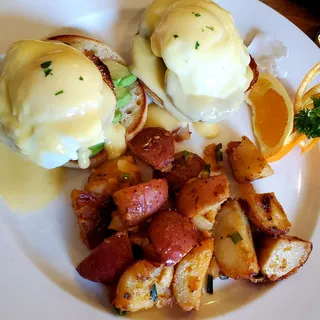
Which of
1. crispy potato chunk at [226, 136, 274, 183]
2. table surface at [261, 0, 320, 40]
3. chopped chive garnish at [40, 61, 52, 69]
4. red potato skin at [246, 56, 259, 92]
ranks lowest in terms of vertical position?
crispy potato chunk at [226, 136, 274, 183]

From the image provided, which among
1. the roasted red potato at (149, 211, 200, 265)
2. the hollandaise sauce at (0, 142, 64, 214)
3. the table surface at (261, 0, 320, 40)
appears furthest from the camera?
the table surface at (261, 0, 320, 40)

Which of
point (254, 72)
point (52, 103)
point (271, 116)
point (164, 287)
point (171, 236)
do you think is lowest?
point (164, 287)

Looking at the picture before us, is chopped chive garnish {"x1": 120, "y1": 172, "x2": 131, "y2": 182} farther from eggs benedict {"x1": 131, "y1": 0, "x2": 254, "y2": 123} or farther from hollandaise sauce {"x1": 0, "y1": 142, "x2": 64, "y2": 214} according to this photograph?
eggs benedict {"x1": 131, "y1": 0, "x2": 254, "y2": 123}

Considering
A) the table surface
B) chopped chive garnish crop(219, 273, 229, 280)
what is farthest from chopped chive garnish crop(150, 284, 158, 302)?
the table surface

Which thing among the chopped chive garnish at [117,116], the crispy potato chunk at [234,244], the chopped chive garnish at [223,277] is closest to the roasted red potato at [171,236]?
the crispy potato chunk at [234,244]

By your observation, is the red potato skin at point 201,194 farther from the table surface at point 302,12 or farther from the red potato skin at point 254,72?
the table surface at point 302,12

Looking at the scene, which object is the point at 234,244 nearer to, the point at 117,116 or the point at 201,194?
the point at 201,194

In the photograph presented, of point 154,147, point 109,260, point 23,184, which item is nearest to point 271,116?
point 154,147
